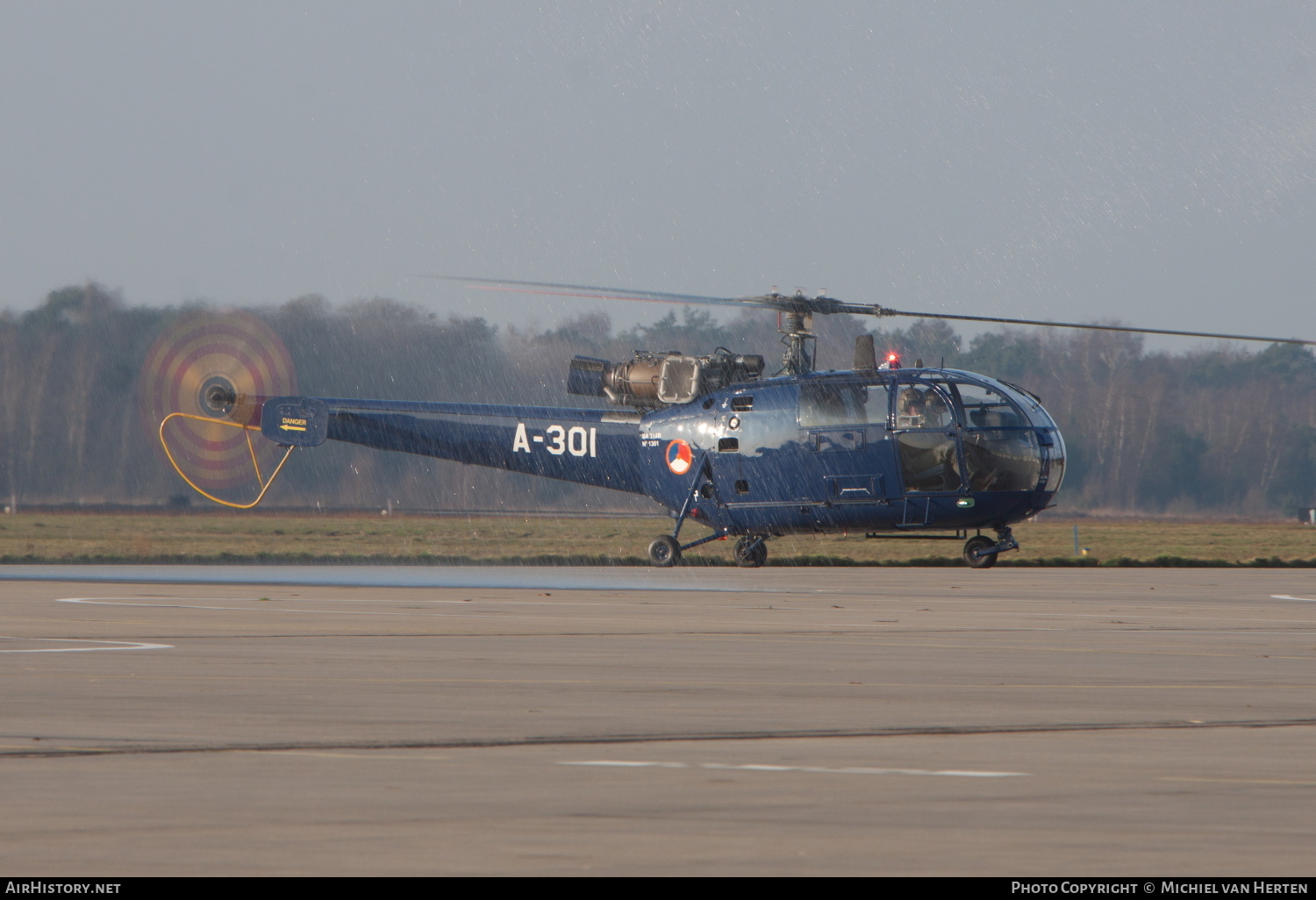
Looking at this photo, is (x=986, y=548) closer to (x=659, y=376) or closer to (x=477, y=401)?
(x=659, y=376)

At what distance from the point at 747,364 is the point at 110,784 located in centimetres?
2731

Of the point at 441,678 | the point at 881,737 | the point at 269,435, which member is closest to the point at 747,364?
the point at 269,435

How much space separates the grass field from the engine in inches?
149

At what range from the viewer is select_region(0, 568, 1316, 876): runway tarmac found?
6355 mm

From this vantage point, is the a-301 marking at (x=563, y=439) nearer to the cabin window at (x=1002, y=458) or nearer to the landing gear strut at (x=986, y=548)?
the landing gear strut at (x=986, y=548)

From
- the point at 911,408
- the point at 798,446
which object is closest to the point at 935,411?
the point at 911,408

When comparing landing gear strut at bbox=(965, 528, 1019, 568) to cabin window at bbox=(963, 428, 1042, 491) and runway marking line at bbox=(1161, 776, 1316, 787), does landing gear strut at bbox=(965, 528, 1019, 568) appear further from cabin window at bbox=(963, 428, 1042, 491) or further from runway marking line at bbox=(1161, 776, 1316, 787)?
runway marking line at bbox=(1161, 776, 1316, 787)

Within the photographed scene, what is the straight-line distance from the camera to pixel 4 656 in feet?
46.5

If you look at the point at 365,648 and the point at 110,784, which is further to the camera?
the point at 365,648

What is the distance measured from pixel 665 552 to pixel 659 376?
3.19 meters

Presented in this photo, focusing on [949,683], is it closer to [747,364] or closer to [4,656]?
[4,656]

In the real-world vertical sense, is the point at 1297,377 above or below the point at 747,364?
above

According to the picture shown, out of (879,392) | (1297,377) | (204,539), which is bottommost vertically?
(204,539)

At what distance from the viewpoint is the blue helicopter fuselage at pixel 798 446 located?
31672mm
